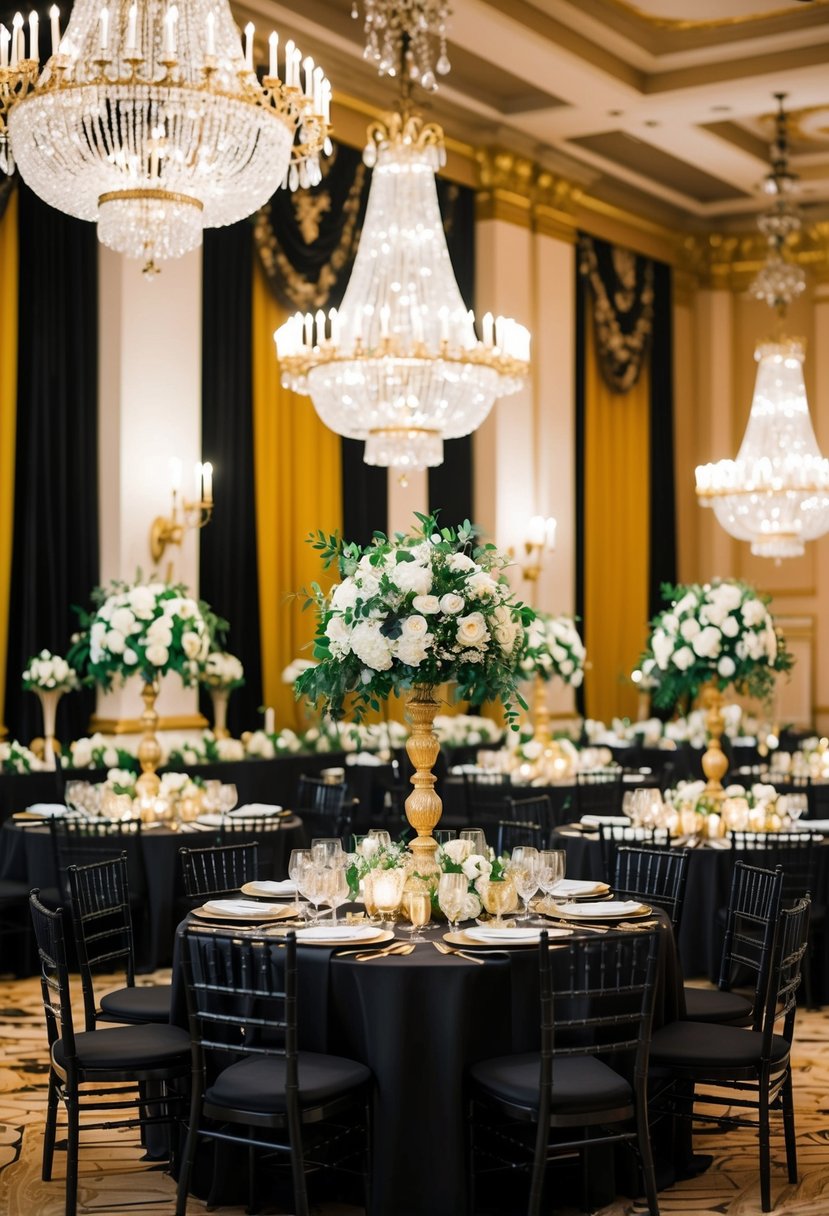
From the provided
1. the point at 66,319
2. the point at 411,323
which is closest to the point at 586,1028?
the point at 411,323

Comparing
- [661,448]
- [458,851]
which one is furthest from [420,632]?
[661,448]

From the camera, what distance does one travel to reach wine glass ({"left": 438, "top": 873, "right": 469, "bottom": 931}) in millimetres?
4949

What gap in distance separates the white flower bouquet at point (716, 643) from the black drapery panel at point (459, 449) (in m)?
5.46

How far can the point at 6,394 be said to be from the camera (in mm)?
10156

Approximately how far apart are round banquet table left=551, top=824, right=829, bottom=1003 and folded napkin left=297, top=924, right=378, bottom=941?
2866 millimetres

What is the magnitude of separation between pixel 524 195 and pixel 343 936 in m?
10.4

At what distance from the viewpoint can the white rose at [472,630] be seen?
5039 millimetres

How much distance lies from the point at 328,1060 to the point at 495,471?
31.0ft

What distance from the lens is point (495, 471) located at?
13.7m

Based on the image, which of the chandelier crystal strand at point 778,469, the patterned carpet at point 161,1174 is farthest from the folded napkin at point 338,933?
the chandelier crystal strand at point 778,469

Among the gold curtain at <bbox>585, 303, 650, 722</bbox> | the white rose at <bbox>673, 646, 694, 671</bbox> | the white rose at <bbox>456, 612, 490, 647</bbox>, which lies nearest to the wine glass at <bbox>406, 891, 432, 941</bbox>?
the white rose at <bbox>456, 612, 490, 647</bbox>

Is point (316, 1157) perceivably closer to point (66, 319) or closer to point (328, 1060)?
point (328, 1060)

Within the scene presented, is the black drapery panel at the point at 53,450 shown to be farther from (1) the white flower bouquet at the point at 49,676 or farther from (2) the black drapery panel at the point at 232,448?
(2) the black drapery panel at the point at 232,448

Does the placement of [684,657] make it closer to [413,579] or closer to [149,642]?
[149,642]
